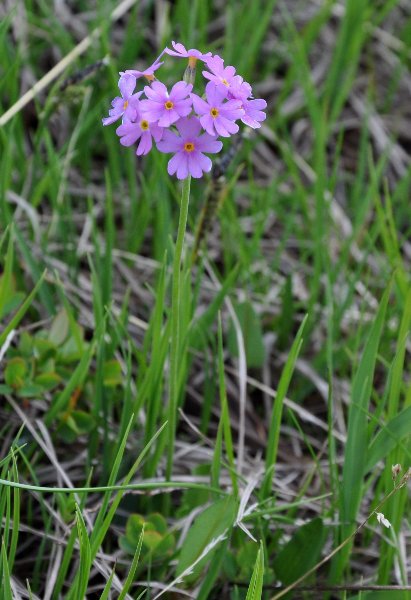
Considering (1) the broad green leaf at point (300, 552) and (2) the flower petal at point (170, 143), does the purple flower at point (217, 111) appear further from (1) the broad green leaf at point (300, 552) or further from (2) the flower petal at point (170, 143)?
(1) the broad green leaf at point (300, 552)

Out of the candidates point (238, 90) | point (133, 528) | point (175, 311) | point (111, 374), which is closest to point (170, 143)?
point (238, 90)

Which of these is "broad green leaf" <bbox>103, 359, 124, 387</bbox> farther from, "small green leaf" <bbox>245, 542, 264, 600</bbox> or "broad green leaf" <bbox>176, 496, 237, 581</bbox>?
"small green leaf" <bbox>245, 542, 264, 600</bbox>

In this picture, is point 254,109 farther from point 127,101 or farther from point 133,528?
point 133,528

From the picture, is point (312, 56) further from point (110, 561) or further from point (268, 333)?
point (110, 561)

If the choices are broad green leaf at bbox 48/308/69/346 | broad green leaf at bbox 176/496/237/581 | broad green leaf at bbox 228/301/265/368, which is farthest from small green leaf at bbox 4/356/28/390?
broad green leaf at bbox 228/301/265/368

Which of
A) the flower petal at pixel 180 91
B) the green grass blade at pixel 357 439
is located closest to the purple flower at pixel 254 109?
the flower petal at pixel 180 91

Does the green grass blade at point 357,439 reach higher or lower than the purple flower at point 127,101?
lower
